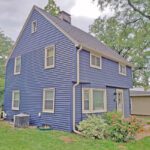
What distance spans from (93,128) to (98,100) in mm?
3655

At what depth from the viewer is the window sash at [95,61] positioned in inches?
541

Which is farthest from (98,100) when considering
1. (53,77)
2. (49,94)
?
(53,77)

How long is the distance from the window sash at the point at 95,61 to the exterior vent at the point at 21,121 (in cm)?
572

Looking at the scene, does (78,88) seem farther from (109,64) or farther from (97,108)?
(109,64)

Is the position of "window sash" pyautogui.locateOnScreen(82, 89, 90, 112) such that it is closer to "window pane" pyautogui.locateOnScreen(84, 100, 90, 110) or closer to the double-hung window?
"window pane" pyautogui.locateOnScreen(84, 100, 90, 110)

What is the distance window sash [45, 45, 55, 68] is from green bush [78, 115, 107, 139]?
449 centimetres

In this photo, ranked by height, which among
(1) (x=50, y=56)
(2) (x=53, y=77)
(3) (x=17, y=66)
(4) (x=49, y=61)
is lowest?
(2) (x=53, y=77)

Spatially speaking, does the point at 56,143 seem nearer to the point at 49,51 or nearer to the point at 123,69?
the point at 49,51

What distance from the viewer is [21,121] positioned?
44.2 ft

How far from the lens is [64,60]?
12742mm

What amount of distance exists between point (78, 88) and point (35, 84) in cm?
373

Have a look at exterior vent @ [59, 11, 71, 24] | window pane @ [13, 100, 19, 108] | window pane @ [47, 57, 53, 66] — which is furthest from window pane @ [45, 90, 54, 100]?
exterior vent @ [59, 11, 71, 24]

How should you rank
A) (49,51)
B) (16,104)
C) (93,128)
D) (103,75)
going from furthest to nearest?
1. (16,104)
2. (103,75)
3. (49,51)
4. (93,128)

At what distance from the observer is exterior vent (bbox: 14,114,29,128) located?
13.3 m
